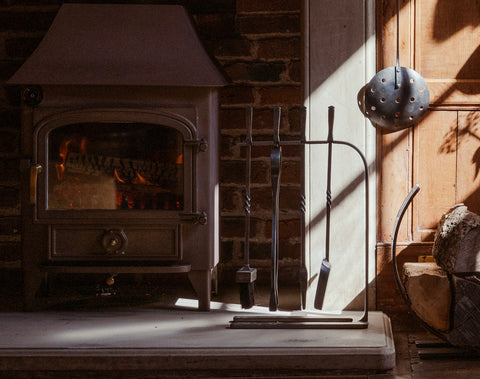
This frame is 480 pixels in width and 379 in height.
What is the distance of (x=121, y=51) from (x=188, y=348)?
3.20 ft

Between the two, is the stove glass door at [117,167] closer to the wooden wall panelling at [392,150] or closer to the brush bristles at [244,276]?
the brush bristles at [244,276]

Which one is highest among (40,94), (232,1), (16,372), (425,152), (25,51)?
(232,1)

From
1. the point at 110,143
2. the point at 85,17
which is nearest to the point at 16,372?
the point at 110,143

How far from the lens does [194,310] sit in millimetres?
2166

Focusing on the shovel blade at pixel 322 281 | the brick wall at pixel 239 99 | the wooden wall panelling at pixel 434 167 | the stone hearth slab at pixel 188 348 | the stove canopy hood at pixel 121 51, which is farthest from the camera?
the brick wall at pixel 239 99

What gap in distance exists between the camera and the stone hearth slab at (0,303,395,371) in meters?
1.70

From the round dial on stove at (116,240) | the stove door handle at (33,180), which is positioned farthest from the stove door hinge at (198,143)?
the stove door handle at (33,180)

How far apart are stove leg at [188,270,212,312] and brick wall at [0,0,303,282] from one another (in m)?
0.49

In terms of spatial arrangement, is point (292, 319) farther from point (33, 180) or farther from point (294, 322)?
point (33, 180)

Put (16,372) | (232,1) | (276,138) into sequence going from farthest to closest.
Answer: (232,1) < (276,138) < (16,372)

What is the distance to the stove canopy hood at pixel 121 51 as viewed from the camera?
2.03 m

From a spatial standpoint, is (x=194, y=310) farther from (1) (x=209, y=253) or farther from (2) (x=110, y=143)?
(2) (x=110, y=143)

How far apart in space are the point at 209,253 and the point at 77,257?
43cm

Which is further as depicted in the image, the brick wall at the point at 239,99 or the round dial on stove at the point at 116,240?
the brick wall at the point at 239,99
